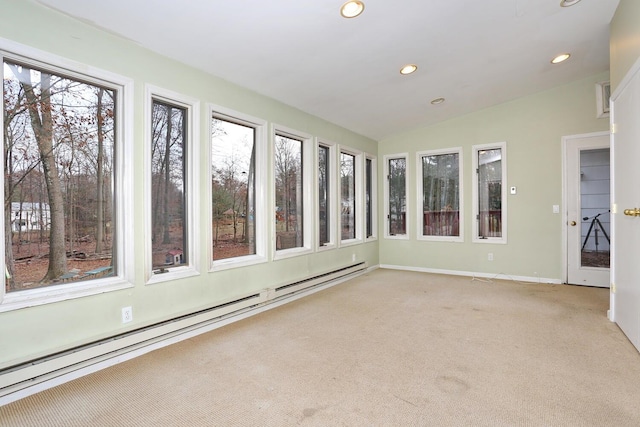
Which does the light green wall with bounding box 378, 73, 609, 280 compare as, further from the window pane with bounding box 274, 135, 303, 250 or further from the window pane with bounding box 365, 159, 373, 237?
the window pane with bounding box 274, 135, 303, 250

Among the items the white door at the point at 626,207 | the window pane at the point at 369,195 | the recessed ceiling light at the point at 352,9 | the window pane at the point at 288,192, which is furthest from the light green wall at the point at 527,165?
the recessed ceiling light at the point at 352,9

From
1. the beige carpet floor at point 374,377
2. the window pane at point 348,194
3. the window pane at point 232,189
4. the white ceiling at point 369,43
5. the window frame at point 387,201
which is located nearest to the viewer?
the beige carpet floor at point 374,377

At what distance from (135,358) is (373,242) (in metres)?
4.24

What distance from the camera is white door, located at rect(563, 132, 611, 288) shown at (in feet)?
14.7

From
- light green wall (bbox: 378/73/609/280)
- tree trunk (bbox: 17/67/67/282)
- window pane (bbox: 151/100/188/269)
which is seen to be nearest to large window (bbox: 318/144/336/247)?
light green wall (bbox: 378/73/609/280)

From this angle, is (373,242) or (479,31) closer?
(479,31)

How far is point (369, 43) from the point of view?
2.89 meters

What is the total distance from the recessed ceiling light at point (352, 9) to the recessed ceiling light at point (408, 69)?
1142mm

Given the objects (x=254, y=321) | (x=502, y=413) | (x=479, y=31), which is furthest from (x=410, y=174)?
(x=502, y=413)

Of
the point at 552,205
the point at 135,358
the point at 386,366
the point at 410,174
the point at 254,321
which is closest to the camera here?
the point at 386,366

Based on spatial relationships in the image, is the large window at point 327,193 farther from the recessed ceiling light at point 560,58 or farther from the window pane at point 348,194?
the recessed ceiling light at point 560,58

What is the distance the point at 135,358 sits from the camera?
2418 millimetres

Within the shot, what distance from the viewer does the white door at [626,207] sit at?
249 centimetres

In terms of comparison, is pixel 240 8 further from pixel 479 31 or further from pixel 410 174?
pixel 410 174
